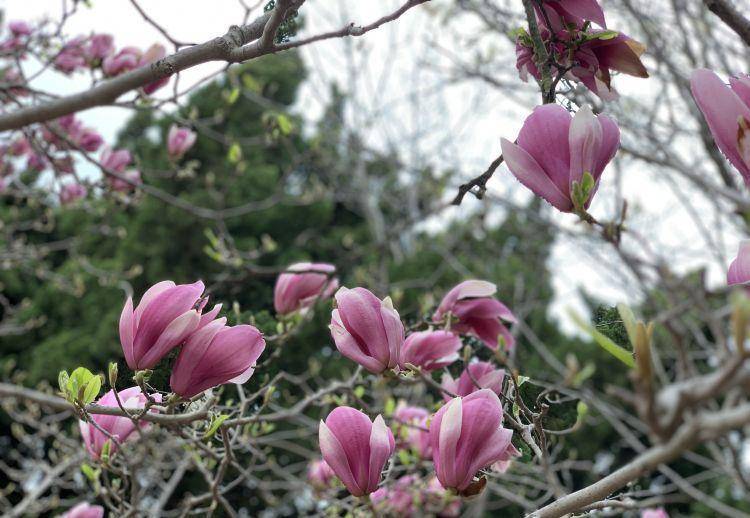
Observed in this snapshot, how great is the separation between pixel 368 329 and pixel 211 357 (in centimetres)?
16

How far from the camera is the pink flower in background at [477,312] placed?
0.87 meters

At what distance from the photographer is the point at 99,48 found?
1592 millimetres

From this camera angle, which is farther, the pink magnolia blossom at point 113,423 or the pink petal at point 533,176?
the pink magnolia blossom at point 113,423

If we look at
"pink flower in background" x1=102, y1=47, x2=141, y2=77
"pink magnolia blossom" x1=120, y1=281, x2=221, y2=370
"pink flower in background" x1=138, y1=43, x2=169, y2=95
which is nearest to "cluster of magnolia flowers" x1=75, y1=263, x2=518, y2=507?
"pink magnolia blossom" x1=120, y1=281, x2=221, y2=370

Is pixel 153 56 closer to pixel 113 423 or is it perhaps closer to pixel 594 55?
pixel 113 423

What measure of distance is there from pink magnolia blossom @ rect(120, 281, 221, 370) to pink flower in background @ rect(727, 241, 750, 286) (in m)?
0.48

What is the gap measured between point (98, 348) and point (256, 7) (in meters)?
4.64

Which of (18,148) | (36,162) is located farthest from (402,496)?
(18,148)

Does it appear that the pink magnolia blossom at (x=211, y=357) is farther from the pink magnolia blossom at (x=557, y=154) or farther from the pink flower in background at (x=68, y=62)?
the pink flower in background at (x=68, y=62)

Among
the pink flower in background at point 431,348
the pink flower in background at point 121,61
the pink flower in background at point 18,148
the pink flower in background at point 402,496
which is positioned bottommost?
the pink flower in background at point 18,148

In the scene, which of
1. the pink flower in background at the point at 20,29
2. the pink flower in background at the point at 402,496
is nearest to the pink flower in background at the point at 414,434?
the pink flower in background at the point at 402,496

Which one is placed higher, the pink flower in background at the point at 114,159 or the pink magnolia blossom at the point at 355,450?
the pink magnolia blossom at the point at 355,450

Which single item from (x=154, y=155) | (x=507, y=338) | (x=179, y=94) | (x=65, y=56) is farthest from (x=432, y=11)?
(x=154, y=155)

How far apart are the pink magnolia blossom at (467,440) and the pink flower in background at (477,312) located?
24 cm
